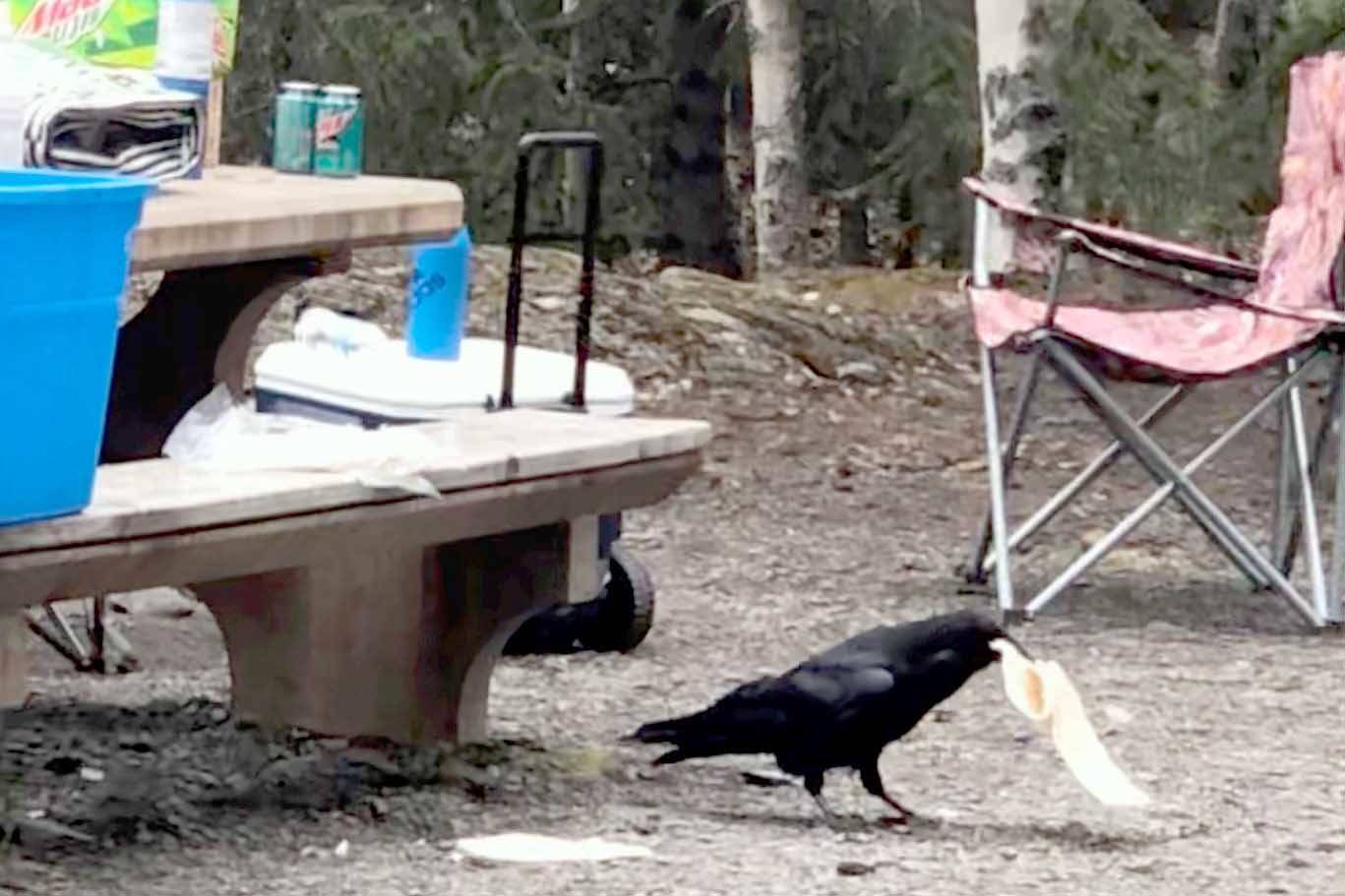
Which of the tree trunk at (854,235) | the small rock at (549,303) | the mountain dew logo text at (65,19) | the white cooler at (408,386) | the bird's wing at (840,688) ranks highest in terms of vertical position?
the mountain dew logo text at (65,19)

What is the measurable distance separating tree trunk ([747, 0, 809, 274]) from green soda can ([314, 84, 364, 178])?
7040 millimetres

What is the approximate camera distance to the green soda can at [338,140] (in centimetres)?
475

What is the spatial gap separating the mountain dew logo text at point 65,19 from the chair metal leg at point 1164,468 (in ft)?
7.30

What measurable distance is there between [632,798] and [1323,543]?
10.6 ft

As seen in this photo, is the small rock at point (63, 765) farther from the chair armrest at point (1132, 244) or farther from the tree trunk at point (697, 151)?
the tree trunk at point (697, 151)

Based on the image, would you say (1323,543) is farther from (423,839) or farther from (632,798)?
(423,839)

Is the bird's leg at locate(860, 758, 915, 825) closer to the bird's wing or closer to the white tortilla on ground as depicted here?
the bird's wing

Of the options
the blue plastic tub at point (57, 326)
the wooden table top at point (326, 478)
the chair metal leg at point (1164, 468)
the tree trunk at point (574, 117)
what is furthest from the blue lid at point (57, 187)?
the tree trunk at point (574, 117)

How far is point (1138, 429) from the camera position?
5.86m

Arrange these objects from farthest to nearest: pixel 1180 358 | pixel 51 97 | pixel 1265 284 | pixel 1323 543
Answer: pixel 1323 543 → pixel 1265 284 → pixel 1180 358 → pixel 51 97

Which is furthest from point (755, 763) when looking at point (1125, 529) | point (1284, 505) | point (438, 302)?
point (1284, 505)

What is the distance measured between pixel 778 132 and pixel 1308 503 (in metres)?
6.72

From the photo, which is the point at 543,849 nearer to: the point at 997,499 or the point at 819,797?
the point at 819,797

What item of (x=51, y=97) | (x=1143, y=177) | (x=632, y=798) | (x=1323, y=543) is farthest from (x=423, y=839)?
(x=1143, y=177)
